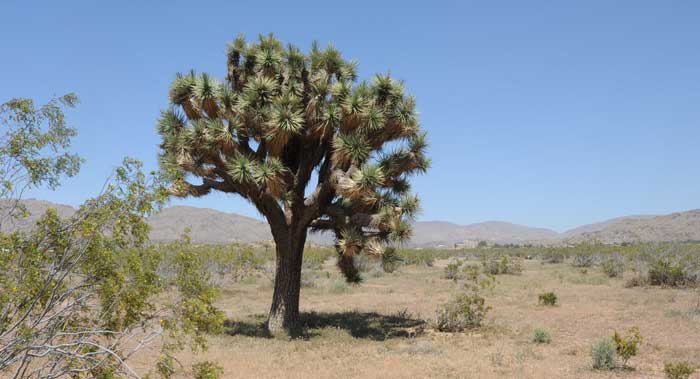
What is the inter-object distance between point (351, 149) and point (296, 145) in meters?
2.20

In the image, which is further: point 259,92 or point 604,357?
point 259,92

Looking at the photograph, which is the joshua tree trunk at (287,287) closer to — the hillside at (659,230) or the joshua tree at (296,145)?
the joshua tree at (296,145)

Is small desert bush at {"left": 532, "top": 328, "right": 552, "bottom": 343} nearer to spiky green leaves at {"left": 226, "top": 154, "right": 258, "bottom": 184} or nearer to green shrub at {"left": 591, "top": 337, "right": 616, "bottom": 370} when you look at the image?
green shrub at {"left": 591, "top": 337, "right": 616, "bottom": 370}

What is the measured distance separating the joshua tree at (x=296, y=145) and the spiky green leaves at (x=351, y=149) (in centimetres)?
2

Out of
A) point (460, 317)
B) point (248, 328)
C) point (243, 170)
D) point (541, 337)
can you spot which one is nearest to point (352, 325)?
point (248, 328)

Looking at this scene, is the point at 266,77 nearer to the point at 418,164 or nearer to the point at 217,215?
the point at 418,164

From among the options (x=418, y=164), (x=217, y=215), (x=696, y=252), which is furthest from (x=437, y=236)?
(x=418, y=164)

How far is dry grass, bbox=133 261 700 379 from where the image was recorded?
9.08 metres

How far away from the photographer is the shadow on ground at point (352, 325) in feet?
41.4

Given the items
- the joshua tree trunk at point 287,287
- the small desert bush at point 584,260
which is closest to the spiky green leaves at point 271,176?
the joshua tree trunk at point 287,287

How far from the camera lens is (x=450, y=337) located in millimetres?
12281

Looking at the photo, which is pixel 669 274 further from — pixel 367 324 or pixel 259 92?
pixel 259 92

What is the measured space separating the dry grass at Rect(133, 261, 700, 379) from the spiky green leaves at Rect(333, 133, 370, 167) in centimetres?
410

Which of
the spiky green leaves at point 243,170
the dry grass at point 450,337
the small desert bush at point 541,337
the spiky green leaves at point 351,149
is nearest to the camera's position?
the dry grass at point 450,337
